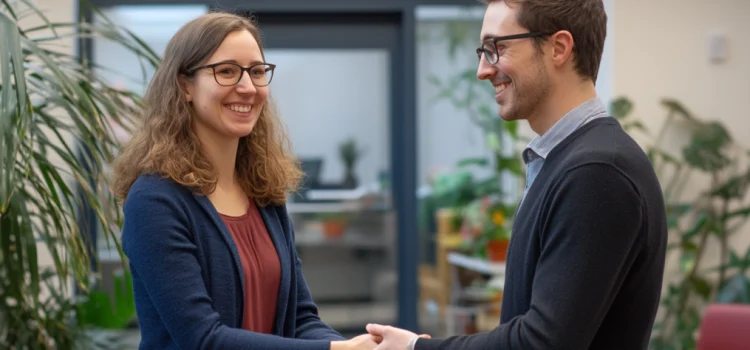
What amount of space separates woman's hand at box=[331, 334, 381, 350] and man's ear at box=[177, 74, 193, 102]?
1.84 feet

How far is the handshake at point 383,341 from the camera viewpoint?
166cm

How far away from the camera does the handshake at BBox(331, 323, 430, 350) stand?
166cm

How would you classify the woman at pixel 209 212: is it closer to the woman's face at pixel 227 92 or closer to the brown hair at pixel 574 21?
the woman's face at pixel 227 92

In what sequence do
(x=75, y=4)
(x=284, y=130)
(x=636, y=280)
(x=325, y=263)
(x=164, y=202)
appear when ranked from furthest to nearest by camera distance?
(x=325, y=263), (x=75, y=4), (x=284, y=130), (x=164, y=202), (x=636, y=280)

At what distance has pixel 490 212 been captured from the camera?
17.1ft

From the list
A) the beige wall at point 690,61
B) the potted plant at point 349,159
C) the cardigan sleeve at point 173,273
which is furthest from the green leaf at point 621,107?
the cardigan sleeve at point 173,273

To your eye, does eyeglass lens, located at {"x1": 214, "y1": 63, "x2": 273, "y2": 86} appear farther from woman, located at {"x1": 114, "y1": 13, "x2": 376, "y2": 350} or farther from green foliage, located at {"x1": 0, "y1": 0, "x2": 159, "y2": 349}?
green foliage, located at {"x1": 0, "y1": 0, "x2": 159, "y2": 349}

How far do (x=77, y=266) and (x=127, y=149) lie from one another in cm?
68

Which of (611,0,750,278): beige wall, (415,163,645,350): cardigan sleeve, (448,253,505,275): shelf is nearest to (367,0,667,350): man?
(415,163,645,350): cardigan sleeve

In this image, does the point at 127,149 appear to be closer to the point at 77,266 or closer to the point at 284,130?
the point at 284,130

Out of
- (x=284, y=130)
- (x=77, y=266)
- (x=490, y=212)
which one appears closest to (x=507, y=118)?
(x=284, y=130)

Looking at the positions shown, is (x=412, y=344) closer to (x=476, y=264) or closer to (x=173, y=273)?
(x=173, y=273)

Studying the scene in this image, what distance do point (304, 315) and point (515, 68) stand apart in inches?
28.5

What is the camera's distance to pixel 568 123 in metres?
1.62
